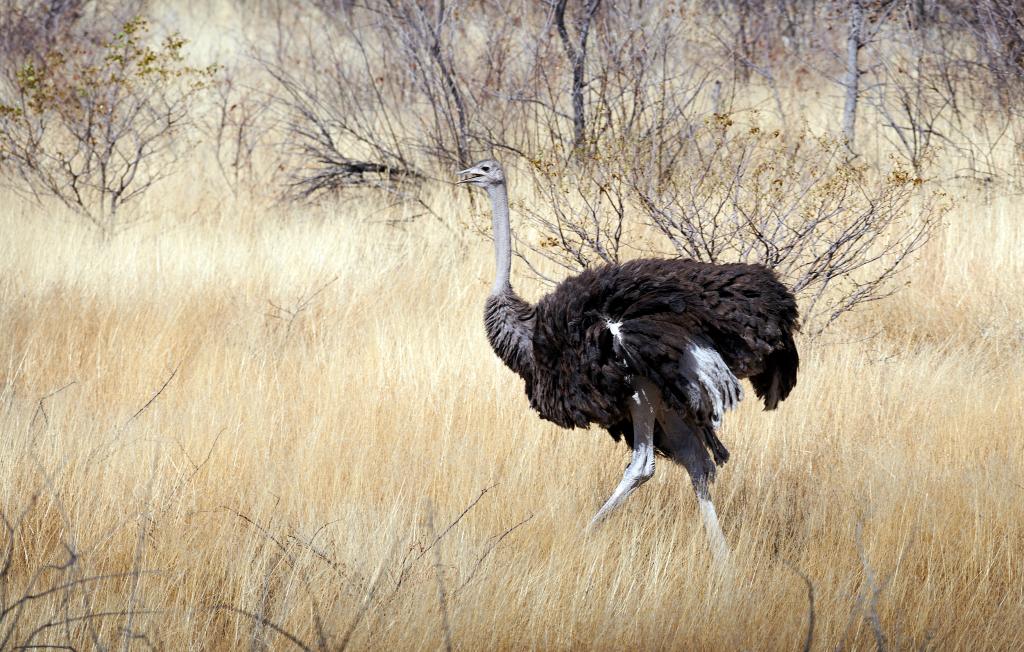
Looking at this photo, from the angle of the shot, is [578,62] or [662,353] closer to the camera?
[662,353]

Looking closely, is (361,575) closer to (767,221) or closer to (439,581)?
(439,581)

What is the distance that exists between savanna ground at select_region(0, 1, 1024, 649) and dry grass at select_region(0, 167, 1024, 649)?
1cm

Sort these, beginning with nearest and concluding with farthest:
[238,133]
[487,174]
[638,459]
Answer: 1. [638,459]
2. [487,174]
3. [238,133]

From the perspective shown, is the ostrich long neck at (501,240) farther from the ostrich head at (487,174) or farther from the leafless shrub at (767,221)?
the leafless shrub at (767,221)

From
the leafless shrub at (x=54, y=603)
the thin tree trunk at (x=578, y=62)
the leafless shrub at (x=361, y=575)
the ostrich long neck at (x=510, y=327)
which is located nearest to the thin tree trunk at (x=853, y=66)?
the thin tree trunk at (x=578, y=62)

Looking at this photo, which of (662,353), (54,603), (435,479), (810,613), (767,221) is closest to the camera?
(810,613)

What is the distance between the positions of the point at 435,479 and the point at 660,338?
1.19 metres

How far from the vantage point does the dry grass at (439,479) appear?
3303 mm

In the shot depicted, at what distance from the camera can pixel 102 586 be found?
135 inches

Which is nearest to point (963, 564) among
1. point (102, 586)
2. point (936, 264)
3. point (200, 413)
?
point (102, 586)

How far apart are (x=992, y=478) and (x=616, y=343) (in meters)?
1.57

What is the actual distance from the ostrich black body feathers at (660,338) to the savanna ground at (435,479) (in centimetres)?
44

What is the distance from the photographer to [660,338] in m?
3.65

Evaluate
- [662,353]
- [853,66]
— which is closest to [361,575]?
[662,353]
